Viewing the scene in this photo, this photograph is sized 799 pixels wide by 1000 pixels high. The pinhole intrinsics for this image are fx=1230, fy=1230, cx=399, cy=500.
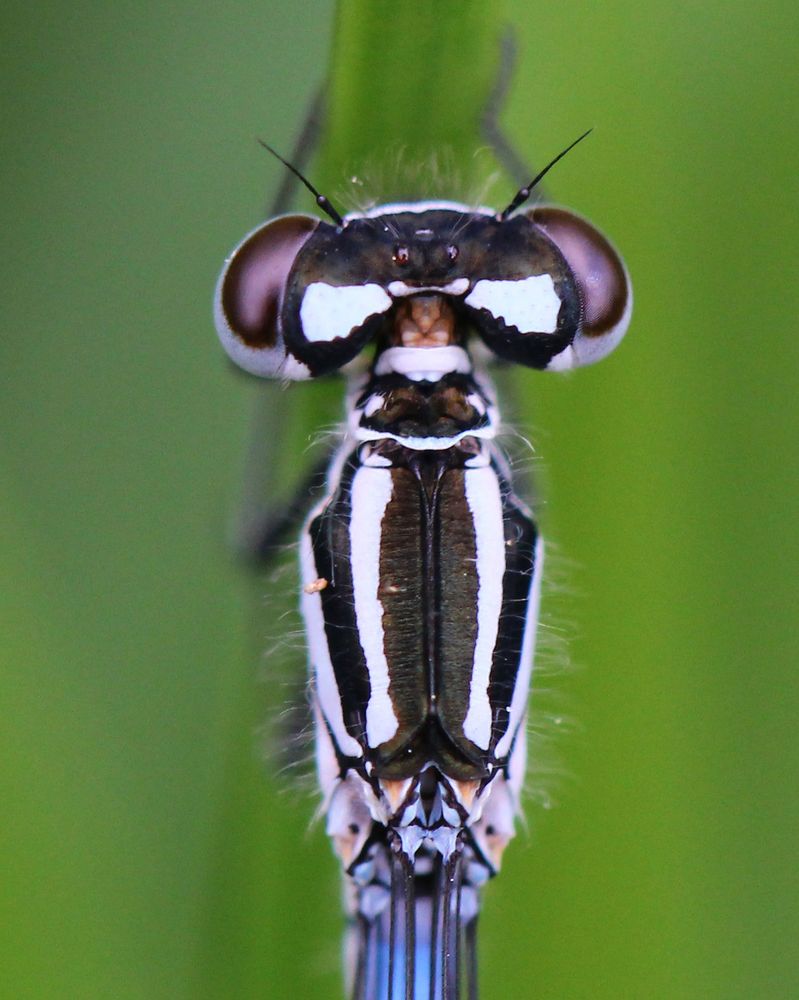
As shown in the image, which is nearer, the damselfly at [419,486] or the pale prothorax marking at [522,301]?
the damselfly at [419,486]

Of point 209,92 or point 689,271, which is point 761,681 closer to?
point 689,271

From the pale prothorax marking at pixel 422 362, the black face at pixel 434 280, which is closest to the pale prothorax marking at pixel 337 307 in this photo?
the black face at pixel 434 280

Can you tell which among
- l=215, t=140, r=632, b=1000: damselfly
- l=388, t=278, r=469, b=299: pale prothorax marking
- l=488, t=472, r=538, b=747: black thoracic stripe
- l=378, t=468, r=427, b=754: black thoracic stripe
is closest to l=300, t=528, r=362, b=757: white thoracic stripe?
l=215, t=140, r=632, b=1000: damselfly

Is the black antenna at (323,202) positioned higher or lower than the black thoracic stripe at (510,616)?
higher

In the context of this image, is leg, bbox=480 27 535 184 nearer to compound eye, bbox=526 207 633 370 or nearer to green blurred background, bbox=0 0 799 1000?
green blurred background, bbox=0 0 799 1000

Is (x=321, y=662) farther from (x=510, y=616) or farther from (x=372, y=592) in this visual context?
(x=510, y=616)

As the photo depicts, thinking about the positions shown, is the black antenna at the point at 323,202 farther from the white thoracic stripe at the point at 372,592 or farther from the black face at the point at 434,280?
the white thoracic stripe at the point at 372,592

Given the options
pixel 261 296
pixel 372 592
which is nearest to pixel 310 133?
pixel 261 296
